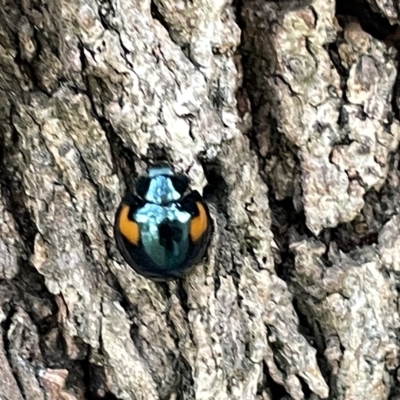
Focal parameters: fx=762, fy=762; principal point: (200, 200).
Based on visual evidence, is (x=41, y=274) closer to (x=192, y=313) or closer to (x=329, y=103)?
(x=192, y=313)
